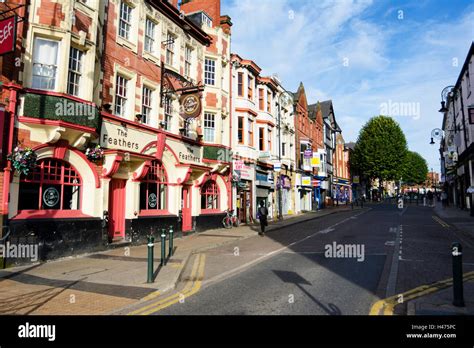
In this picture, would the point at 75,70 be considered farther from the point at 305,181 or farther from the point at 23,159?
the point at 305,181

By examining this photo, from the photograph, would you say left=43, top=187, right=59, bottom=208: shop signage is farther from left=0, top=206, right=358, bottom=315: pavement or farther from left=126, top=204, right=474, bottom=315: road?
left=126, top=204, right=474, bottom=315: road

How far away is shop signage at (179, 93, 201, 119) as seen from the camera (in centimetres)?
1639

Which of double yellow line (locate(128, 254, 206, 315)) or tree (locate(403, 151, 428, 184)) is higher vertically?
tree (locate(403, 151, 428, 184))

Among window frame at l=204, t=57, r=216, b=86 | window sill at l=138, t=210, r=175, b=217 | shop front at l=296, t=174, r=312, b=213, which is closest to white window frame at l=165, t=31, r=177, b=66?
window frame at l=204, t=57, r=216, b=86

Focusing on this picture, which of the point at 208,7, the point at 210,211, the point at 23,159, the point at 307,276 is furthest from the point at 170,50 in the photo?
the point at 307,276

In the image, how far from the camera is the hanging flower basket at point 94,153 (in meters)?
12.3

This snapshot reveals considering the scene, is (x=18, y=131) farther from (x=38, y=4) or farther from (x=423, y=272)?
(x=423, y=272)

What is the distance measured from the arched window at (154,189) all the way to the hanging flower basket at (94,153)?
3.08 m

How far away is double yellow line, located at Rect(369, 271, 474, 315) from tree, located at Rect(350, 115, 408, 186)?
53100mm

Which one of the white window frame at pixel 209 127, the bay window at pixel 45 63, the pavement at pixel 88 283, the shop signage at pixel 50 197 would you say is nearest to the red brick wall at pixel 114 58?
the bay window at pixel 45 63

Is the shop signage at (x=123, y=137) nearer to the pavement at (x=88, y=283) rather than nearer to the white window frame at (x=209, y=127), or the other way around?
the pavement at (x=88, y=283)

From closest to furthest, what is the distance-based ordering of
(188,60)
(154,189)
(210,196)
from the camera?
(154,189) < (188,60) < (210,196)

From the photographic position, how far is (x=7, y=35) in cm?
906

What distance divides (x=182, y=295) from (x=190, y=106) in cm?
1138
